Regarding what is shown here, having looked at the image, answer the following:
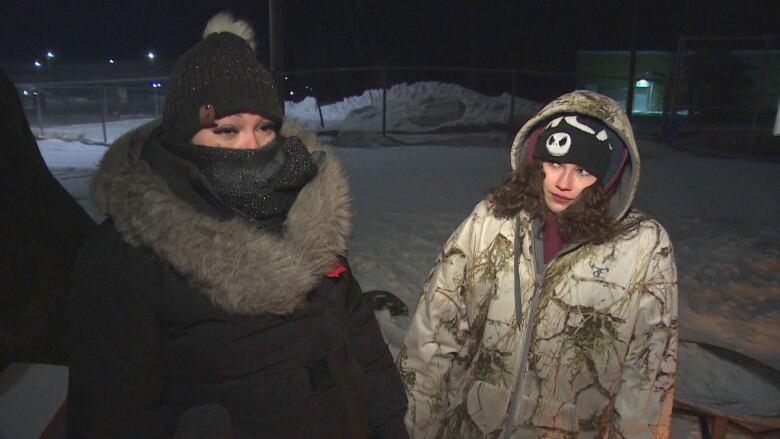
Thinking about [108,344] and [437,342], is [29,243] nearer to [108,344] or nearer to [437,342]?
[108,344]

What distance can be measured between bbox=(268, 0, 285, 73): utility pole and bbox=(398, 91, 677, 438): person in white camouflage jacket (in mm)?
8163

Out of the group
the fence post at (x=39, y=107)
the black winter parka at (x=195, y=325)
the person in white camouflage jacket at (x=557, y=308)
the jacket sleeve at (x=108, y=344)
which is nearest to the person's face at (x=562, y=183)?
the person in white camouflage jacket at (x=557, y=308)

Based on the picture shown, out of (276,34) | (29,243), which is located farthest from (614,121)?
(276,34)

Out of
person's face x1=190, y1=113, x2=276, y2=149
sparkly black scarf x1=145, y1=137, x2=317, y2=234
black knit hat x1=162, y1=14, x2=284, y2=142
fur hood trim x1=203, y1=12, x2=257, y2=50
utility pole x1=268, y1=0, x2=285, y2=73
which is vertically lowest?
sparkly black scarf x1=145, y1=137, x2=317, y2=234

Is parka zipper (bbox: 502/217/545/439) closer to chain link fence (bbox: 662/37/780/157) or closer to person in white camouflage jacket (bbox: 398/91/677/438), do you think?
person in white camouflage jacket (bbox: 398/91/677/438)

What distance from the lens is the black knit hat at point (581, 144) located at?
2.01m

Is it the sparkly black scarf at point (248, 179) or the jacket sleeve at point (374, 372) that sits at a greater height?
the sparkly black scarf at point (248, 179)

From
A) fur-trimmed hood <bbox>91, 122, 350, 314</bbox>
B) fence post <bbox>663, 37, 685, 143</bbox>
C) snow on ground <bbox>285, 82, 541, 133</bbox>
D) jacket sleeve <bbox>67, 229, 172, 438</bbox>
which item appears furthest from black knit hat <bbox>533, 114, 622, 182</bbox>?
snow on ground <bbox>285, 82, 541, 133</bbox>

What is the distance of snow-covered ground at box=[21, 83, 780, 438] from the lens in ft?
11.5

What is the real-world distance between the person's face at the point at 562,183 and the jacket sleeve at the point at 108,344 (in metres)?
1.38

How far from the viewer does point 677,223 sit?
6.71 m

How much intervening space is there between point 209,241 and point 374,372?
73cm

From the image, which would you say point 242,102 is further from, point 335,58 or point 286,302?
point 335,58

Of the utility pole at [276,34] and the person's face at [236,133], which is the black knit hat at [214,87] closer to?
the person's face at [236,133]
